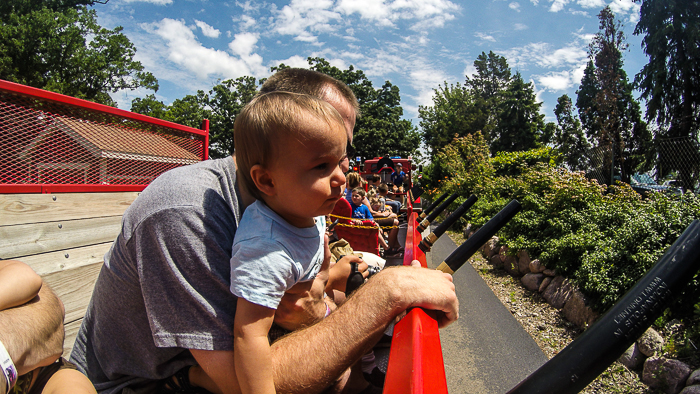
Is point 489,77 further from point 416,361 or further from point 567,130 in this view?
point 416,361

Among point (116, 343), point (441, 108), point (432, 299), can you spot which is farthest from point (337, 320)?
point (441, 108)

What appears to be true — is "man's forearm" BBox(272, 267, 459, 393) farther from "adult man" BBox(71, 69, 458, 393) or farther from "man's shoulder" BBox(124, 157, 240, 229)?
"man's shoulder" BBox(124, 157, 240, 229)

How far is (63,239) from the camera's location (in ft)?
6.37

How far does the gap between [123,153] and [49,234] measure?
104 centimetres

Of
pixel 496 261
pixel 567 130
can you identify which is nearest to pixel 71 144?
pixel 496 261

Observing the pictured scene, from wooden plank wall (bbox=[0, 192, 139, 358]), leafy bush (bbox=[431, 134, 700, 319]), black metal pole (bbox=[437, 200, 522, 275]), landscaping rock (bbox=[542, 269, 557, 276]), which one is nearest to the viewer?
black metal pole (bbox=[437, 200, 522, 275])

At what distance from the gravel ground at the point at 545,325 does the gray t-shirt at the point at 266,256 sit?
3377mm

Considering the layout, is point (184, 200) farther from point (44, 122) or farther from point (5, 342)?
point (44, 122)

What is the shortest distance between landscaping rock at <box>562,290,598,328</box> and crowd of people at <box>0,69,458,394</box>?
399cm

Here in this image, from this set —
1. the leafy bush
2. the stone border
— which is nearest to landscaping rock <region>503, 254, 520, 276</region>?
the stone border

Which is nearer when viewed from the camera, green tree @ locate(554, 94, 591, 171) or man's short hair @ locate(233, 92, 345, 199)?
man's short hair @ locate(233, 92, 345, 199)

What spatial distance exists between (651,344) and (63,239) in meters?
4.59

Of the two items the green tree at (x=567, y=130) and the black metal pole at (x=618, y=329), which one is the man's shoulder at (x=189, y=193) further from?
the green tree at (x=567, y=130)

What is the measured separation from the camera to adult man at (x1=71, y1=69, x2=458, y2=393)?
39.2 inches
